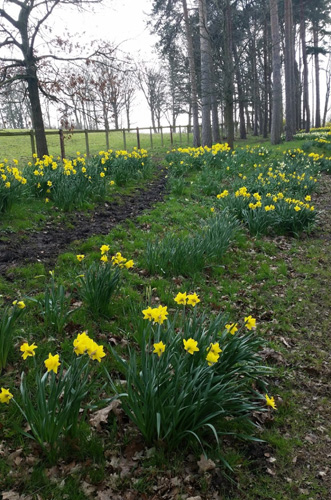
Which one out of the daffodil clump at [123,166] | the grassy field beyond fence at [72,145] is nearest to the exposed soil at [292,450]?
the daffodil clump at [123,166]

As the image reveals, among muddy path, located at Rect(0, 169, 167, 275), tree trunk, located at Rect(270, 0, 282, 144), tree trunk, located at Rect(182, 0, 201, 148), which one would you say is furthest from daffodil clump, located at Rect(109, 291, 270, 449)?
tree trunk, located at Rect(270, 0, 282, 144)

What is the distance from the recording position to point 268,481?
81.0 inches

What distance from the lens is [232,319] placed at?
3697 mm

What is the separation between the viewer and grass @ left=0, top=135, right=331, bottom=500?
197cm

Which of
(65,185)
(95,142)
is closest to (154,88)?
(95,142)

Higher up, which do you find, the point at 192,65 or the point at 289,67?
the point at 192,65

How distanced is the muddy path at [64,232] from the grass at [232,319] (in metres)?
0.19

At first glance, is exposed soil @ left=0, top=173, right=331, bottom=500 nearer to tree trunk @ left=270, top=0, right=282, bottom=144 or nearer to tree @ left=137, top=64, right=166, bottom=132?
tree trunk @ left=270, top=0, right=282, bottom=144

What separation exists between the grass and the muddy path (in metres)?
0.19

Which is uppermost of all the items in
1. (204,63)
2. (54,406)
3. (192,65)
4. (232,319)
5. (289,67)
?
(192,65)

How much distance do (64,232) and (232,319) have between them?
2.98 metres

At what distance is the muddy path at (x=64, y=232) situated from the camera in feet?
14.2

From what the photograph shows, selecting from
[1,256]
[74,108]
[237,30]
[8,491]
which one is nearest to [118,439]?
[8,491]

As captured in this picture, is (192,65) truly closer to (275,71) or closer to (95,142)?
(275,71)
